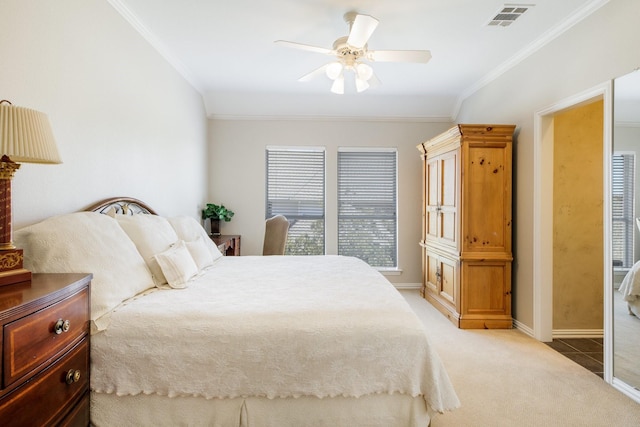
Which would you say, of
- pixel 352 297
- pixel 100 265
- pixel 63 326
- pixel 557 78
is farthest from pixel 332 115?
pixel 63 326

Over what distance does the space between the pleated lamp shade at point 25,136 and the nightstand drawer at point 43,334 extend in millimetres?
553

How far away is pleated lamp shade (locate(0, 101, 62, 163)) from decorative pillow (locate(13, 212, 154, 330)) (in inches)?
16.6

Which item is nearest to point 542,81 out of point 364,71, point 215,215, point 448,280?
point 364,71

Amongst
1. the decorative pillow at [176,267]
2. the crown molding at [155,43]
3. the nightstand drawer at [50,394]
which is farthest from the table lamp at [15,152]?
the crown molding at [155,43]

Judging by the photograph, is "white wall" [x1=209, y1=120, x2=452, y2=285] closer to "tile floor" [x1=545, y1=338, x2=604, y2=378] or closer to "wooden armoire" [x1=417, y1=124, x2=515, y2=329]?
"wooden armoire" [x1=417, y1=124, x2=515, y2=329]

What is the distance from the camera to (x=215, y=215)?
15.0ft

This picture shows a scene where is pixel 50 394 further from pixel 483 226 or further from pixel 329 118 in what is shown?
pixel 329 118

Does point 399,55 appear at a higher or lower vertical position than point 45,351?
higher

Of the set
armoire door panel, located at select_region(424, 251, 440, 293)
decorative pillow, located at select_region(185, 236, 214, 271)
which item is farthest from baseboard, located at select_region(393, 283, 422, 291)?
decorative pillow, located at select_region(185, 236, 214, 271)

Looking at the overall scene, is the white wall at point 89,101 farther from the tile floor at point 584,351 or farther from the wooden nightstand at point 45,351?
the tile floor at point 584,351

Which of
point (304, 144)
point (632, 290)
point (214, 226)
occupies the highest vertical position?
point (304, 144)

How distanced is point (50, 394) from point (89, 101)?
5.85ft

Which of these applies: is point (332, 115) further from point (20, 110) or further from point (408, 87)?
point (20, 110)

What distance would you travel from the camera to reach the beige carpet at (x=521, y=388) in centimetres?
196
